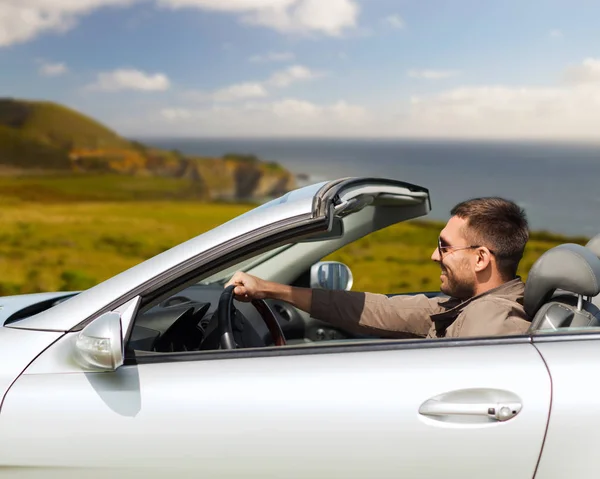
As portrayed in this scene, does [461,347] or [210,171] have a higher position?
[210,171]

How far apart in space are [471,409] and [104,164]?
883cm

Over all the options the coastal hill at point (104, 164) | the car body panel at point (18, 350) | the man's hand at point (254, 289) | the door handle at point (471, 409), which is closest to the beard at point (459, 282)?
the man's hand at point (254, 289)

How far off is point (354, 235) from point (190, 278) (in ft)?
3.84

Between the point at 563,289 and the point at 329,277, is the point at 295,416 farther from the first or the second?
the point at 329,277

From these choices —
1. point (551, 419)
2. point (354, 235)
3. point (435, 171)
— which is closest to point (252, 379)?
point (551, 419)

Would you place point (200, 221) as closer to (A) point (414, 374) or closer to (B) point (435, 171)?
(B) point (435, 171)

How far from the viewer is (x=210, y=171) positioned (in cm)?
959

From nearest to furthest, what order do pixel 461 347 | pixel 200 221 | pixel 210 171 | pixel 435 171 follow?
pixel 461 347 → pixel 435 171 → pixel 200 221 → pixel 210 171

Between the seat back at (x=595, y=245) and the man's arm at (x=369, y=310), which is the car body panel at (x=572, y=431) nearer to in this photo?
the seat back at (x=595, y=245)

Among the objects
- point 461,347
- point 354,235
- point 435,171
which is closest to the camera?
point 461,347

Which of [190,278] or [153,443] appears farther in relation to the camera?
[190,278]

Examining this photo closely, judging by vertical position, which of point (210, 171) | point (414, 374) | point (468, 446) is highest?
point (210, 171)

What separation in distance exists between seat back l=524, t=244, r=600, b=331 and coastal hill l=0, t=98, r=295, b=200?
7118mm

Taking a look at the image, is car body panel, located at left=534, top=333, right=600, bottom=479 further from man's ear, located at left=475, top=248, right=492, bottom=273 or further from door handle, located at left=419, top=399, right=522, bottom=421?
man's ear, located at left=475, top=248, right=492, bottom=273
